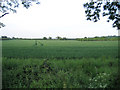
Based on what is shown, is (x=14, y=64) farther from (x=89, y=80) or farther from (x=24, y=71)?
(x=89, y=80)

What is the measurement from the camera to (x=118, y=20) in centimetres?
544

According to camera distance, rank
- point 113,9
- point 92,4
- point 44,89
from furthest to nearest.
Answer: point 92,4
point 113,9
point 44,89

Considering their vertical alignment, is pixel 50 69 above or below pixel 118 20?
below

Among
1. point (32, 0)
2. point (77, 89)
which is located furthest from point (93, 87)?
point (32, 0)

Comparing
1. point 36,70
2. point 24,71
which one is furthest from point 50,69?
point 24,71

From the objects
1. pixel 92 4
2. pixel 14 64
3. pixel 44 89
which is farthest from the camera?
pixel 14 64

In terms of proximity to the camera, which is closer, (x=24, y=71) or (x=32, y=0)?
(x=24, y=71)

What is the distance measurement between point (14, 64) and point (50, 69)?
315cm

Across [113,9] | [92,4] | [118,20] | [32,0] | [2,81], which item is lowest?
[2,81]

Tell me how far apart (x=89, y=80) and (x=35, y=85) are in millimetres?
2353

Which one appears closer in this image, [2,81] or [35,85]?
[35,85]

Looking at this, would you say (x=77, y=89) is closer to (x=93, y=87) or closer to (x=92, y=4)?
(x=93, y=87)

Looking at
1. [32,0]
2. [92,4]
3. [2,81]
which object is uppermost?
[32,0]

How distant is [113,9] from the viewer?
221 inches
